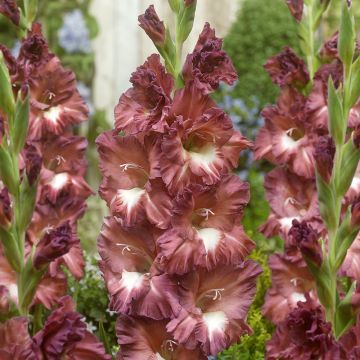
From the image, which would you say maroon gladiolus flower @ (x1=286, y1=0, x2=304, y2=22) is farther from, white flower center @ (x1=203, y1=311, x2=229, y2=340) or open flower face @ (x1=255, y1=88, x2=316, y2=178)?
white flower center @ (x1=203, y1=311, x2=229, y2=340)

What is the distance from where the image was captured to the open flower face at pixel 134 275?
184 centimetres

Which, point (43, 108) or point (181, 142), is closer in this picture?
point (181, 142)

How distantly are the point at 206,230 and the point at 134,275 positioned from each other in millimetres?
157

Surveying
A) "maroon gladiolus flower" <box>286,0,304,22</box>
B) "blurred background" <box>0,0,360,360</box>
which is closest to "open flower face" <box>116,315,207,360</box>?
"maroon gladiolus flower" <box>286,0,304,22</box>

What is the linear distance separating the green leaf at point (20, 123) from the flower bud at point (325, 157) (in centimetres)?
52

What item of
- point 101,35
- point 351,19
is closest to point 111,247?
point 351,19

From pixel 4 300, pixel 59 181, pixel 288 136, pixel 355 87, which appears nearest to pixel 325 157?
pixel 355 87

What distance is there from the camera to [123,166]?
1.94 metres

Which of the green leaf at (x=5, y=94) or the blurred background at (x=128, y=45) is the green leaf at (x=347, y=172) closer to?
the green leaf at (x=5, y=94)

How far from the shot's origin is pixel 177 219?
183 cm

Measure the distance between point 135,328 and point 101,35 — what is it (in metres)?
4.62

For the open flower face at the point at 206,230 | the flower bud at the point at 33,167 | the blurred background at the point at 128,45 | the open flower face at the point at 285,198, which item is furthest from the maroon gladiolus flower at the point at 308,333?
the blurred background at the point at 128,45

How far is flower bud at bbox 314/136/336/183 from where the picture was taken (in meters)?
1.80

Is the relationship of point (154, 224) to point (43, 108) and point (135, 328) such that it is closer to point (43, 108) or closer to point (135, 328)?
point (135, 328)
